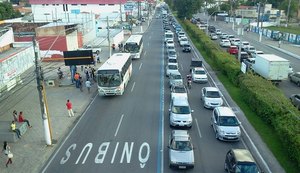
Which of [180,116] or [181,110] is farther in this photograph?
[181,110]

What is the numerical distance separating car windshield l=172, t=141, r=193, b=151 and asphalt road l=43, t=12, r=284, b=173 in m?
1.18

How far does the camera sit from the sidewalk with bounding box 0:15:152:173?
1977 cm

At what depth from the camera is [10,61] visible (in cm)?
2823

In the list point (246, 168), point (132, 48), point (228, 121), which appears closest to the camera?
point (246, 168)

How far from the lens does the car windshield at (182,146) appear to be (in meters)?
18.5

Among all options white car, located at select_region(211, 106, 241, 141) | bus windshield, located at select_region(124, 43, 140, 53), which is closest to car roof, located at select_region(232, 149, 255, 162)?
white car, located at select_region(211, 106, 241, 141)

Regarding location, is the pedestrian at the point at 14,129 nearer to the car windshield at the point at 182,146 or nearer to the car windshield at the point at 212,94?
the car windshield at the point at 182,146

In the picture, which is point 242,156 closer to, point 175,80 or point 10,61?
point 175,80

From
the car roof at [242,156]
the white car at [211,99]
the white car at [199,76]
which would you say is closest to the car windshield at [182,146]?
the car roof at [242,156]

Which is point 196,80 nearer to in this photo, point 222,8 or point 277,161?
point 277,161

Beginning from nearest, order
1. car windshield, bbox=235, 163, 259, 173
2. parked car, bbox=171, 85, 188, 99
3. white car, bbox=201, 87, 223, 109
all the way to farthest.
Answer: car windshield, bbox=235, 163, 259, 173, white car, bbox=201, 87, 223, 109, parked car, bbox=171, 85, 188, 99

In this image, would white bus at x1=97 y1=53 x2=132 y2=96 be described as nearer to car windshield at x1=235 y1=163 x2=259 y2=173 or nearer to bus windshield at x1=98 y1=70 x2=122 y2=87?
bus windshield at x1=98 y1=70 x2=122 y2=87

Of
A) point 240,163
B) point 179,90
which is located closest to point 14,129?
point 179,90

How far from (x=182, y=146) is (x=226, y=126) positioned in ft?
15.7
